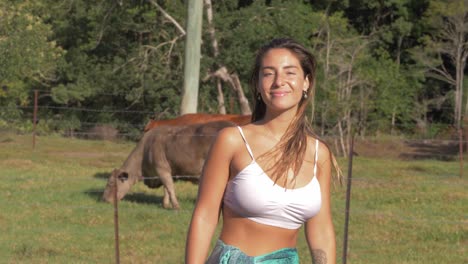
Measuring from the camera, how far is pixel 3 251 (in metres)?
10.4

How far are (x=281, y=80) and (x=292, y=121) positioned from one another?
18 cm

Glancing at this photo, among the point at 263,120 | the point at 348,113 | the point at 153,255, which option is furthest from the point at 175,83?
the point at 263,120

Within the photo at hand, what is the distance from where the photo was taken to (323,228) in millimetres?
3902

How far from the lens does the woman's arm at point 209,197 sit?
146 inches

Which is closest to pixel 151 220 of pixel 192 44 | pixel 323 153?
pixel 192 44

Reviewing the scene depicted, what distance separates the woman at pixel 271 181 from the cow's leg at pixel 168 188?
1041 cm

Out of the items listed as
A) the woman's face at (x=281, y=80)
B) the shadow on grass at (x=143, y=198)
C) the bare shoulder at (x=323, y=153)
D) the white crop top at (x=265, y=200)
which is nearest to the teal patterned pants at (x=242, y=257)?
the white crop top at (x=265, y=200)

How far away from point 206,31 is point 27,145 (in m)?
7.32

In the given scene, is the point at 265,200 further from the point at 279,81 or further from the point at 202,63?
the point at 202,63

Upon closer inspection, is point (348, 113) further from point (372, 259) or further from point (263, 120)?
point (263, 120)

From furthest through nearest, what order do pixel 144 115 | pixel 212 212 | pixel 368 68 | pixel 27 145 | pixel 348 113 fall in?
pixel 368 68
pixel 144 115
pixel 348 113
pixel 27 145
pixel 212 212

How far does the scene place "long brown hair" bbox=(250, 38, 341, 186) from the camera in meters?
3.75

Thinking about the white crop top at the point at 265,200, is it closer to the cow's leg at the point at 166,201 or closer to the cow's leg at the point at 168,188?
the cow's leg at the point at 168,188

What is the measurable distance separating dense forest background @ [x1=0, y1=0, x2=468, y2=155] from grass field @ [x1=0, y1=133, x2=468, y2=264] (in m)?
8.63
